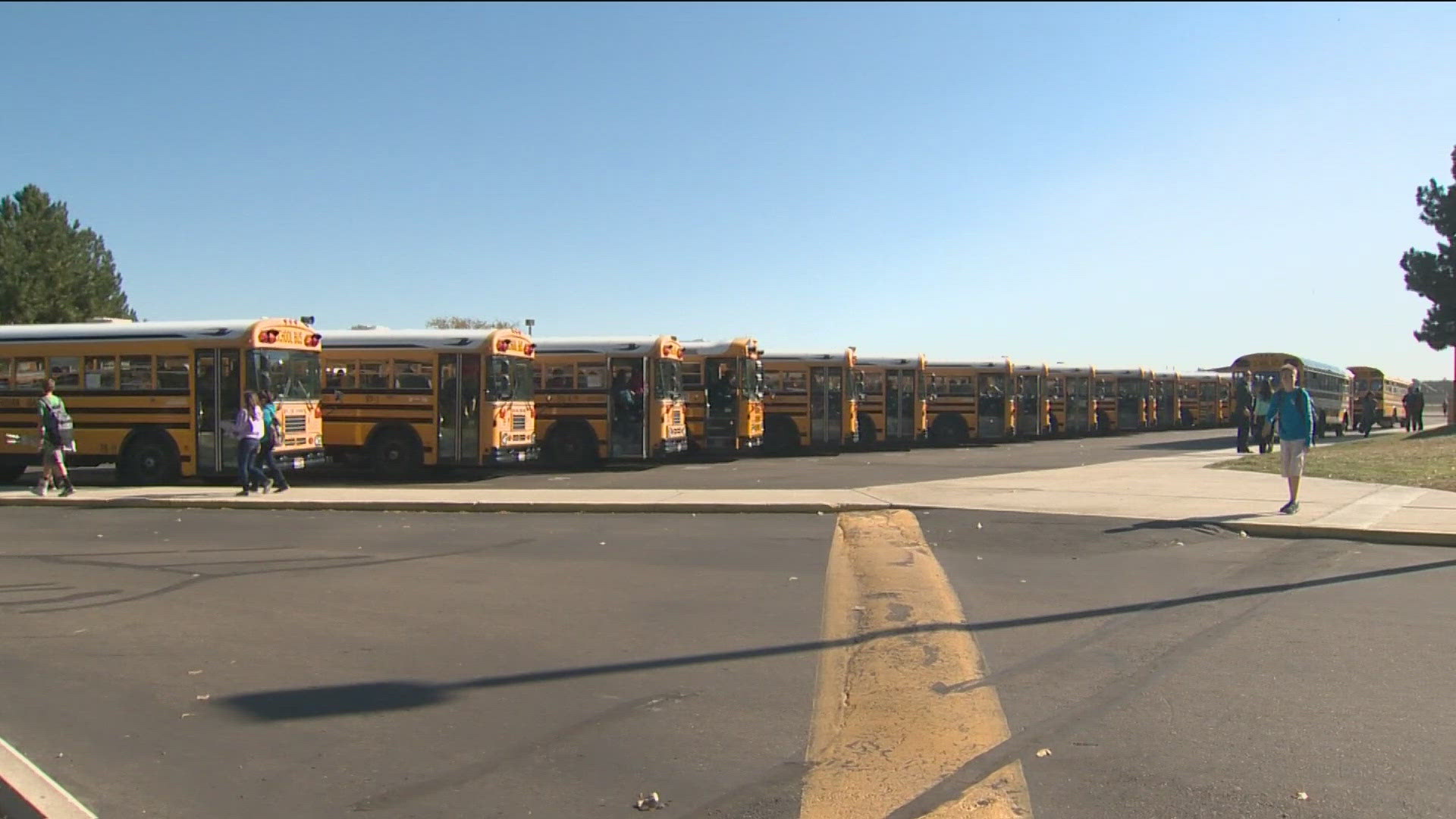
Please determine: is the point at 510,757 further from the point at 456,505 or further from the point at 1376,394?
the point at 1376,394

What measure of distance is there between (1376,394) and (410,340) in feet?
150

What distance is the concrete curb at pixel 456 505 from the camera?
13859 mm

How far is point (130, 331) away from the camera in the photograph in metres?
18.2

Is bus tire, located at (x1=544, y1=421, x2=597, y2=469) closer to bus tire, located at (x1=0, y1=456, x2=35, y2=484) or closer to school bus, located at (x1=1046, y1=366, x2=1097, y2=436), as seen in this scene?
bus tire, located at (x1=0, y1=456, x2=35, y2=484)

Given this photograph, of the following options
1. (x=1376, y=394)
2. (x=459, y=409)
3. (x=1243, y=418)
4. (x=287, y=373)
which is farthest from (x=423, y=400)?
(x=1376, y=394)

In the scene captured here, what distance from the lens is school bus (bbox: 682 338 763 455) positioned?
2448cm

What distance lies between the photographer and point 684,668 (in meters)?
6.37

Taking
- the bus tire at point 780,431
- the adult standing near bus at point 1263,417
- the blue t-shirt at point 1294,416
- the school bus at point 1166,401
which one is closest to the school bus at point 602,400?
the bus tire at point 780,431

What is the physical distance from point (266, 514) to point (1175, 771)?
41.1ft

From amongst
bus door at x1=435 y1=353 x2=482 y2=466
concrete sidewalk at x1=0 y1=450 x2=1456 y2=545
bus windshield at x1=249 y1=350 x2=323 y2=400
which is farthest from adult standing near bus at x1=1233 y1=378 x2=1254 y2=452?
bus windshield at x1=249 y1=350 x2=323 y2=400

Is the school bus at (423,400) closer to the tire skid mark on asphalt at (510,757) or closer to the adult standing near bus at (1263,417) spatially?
the tire skid mark on asphalt at (510,757)

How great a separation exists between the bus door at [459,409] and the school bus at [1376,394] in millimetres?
42638

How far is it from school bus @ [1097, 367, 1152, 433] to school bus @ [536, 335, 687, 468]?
23.4m

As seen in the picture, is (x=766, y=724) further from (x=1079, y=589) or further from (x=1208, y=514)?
(x=1208, y=514)
